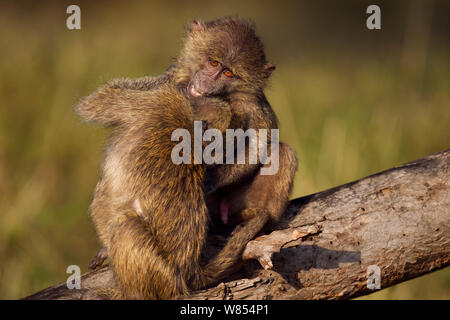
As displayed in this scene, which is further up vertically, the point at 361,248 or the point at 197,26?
the point at 197,26

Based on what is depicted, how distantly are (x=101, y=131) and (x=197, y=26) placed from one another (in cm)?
99

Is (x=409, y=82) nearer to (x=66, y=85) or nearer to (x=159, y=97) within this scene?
(x=66, y=85)

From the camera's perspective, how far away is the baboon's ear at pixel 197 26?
12.9 ft

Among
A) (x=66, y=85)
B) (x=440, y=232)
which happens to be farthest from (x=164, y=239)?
(x=66, y=85)

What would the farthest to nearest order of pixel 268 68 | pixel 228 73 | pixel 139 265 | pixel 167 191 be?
pixel 268 68 < pixel 228 73 < pixel 167 191 < pixel 139 265

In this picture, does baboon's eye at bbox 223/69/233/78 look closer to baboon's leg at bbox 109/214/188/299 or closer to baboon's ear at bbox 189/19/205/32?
baboon's ear at bbox 189/19/205/32

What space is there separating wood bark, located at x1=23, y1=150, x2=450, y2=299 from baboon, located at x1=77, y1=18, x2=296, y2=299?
0.21 m

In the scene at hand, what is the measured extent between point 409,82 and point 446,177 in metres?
5.26

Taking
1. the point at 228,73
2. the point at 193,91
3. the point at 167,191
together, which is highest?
the point at 228,73

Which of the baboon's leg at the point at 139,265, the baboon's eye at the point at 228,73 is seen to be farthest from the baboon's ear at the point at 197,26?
the baboon's leg at the point at 139,265

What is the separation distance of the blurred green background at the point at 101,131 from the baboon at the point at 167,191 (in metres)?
0.35

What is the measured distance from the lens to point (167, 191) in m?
2.76

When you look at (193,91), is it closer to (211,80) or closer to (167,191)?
(211,80)

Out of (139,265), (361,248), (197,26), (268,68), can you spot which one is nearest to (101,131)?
(197,26)
